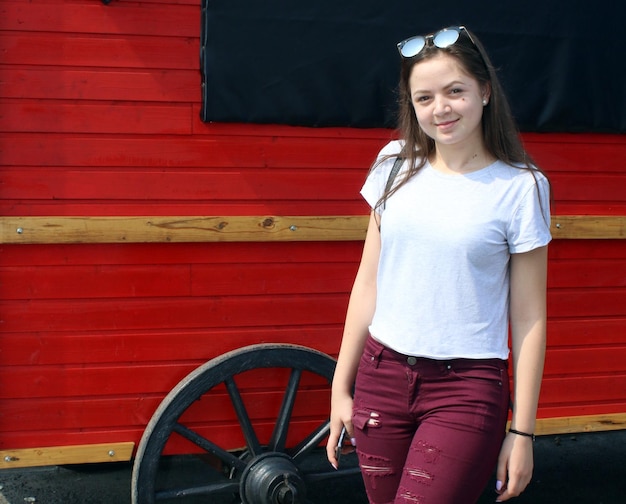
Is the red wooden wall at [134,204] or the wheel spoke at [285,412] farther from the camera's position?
the wheel spoke at [285,412]

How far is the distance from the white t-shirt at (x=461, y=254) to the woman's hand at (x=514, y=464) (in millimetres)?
199

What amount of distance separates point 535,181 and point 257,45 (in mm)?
1442

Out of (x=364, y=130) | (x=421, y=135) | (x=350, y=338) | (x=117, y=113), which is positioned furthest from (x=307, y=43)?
(x=350, y=338)

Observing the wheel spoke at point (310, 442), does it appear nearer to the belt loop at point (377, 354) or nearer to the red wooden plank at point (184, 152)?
the red wooden plank at point (184, 152)

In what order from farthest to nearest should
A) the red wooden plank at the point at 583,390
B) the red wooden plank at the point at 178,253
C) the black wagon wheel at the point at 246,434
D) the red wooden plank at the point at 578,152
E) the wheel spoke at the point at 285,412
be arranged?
the red wooden plank at the point at 583,390
the red wooden plank at the point at 578,152
the wheel spoke at the point at 285,412
the black wagon wheel at the point at 246,434
the red wooden plank at the point at 178,253

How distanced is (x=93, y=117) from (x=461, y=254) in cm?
159

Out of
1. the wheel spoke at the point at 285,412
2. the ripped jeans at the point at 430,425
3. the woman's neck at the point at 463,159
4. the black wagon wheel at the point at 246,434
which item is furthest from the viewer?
the wheel spoke at the point at 285,412

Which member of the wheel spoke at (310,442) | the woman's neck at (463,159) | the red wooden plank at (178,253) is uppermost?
the woman's neck at (463,159)

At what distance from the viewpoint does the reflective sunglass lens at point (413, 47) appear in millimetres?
2066

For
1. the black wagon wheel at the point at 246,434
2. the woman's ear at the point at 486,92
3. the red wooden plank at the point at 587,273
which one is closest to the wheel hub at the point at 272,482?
the black wagon wheel at the point at 246,434

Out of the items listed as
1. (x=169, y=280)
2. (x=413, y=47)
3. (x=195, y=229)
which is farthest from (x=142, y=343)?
(x=413, y=47)

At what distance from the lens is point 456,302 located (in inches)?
77.3

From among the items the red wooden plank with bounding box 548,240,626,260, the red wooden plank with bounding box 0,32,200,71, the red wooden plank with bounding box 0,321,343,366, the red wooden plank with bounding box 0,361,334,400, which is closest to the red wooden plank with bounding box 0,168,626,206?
the red wooden plank with bounding box 0,32,200,71

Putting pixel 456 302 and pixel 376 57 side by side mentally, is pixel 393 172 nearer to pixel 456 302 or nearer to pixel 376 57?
pixel 456 302
